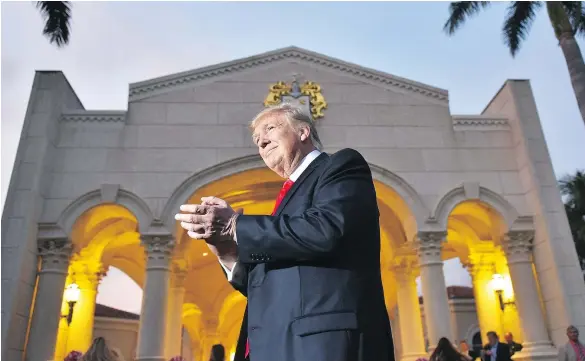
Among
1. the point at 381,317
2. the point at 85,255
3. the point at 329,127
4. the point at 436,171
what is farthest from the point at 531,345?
the point at 85,255

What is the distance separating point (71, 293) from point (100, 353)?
9.01m

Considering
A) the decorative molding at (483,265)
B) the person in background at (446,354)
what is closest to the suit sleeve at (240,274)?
the person in background at (446,354)

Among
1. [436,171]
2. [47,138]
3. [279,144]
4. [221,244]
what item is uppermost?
[47,138]

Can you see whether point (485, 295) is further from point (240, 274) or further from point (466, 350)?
point (240, 274)

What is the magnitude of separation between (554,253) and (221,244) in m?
11.5

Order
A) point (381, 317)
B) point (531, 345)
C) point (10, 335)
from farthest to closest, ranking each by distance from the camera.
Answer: point (531, 345) → point (10, 335) → point (381, 317)

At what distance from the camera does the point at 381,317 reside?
5.82ft

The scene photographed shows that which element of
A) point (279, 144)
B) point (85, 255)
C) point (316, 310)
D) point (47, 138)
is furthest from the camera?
point (85, 255)

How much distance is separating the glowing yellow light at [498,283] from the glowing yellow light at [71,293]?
11.6 m

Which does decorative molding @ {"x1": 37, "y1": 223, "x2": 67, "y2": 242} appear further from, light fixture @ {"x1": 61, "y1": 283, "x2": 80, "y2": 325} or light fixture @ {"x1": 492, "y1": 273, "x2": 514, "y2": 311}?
light fixture @ {"x1": 492, "y1": 273, "x2": 514, "y2": 311}

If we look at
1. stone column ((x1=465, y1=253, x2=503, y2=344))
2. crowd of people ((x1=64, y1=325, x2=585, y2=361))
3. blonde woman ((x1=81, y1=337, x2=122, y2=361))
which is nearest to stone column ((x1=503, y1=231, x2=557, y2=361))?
crowd of people ((x1=64, y1=325, x2=585, y2=361))

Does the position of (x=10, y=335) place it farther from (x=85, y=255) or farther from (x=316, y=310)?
(x=316, y=310)

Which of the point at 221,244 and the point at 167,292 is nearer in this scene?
the point at 221,244

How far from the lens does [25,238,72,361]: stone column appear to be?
33.9 ft
